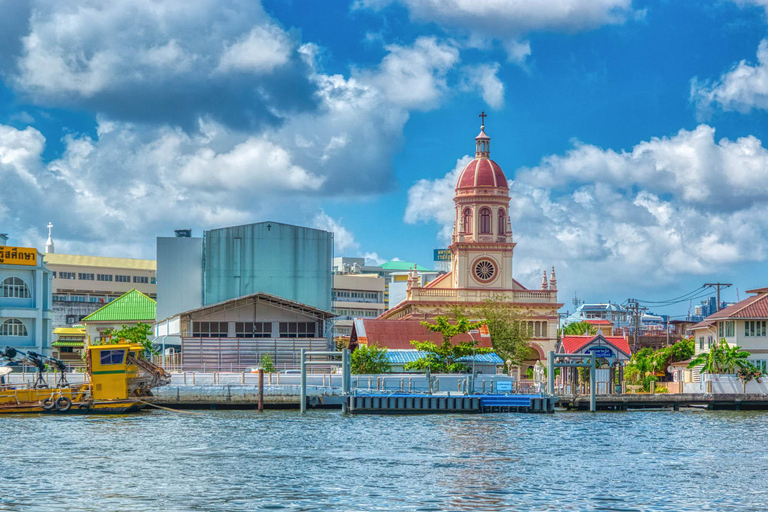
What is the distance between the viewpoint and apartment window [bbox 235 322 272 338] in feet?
310

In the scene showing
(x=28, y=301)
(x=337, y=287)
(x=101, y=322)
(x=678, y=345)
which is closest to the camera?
(x=28, y=301)

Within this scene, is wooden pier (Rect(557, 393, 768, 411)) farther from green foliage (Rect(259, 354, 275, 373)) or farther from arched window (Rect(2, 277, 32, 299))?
arched window (Rect(2, 277, 32, 299))

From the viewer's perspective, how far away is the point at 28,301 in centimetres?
8756

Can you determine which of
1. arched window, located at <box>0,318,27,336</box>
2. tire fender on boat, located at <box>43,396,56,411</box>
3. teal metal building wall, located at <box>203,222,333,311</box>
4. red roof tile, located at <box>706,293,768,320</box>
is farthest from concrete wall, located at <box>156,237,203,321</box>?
red roof tile, located at <box>706,293,768,320</box>

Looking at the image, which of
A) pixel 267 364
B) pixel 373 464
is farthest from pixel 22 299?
pixel 373 464

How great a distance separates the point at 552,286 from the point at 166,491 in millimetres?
90106

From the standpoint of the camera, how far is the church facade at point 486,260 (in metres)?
122

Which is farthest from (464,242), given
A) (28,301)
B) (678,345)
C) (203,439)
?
(203,439)

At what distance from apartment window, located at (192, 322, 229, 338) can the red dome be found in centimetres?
3919

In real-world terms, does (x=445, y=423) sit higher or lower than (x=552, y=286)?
lower

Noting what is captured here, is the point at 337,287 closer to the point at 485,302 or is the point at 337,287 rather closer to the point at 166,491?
the point at 485,302

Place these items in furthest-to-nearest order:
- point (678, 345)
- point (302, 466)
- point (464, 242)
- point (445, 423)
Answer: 1. point (464, 242)
2. point (678, 345)
3. point (445, 423)
4. point (302, 466)

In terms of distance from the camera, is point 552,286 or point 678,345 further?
point 552,286

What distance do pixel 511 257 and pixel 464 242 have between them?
532 cm
